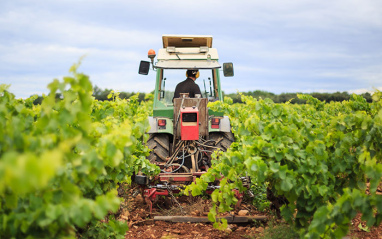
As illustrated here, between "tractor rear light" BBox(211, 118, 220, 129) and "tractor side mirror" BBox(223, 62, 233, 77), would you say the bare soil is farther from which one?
"tractor side mirror" BBox(223, 62, 233, 77)

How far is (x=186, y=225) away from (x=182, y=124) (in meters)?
1.67

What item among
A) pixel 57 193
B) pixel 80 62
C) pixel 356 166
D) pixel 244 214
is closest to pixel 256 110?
pixel 356 166

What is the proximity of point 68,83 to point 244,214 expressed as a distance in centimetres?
408

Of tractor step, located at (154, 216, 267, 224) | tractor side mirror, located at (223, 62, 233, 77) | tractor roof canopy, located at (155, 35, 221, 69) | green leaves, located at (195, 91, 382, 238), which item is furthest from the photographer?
tractor side mirror, located at (223, 62, 233, 77)

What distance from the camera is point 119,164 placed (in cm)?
384

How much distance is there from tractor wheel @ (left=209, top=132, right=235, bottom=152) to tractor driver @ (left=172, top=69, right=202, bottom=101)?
36.2 inches

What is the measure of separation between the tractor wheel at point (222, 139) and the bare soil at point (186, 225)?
0.96m

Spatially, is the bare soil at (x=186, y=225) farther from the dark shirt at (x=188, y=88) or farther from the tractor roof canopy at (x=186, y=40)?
the tractor roof canopy at (x=186, y=40)

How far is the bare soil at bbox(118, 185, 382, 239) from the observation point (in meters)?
A: 5.19

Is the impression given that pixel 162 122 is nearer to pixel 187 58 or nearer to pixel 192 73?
pixel 192 73

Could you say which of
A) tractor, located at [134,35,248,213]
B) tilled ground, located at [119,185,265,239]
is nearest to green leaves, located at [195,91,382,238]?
tilled ground, located at [119,185,265,239]

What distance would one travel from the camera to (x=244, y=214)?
19.5 ft

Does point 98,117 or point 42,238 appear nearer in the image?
point 42,238

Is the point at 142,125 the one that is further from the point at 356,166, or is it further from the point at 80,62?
the point at 356,166
